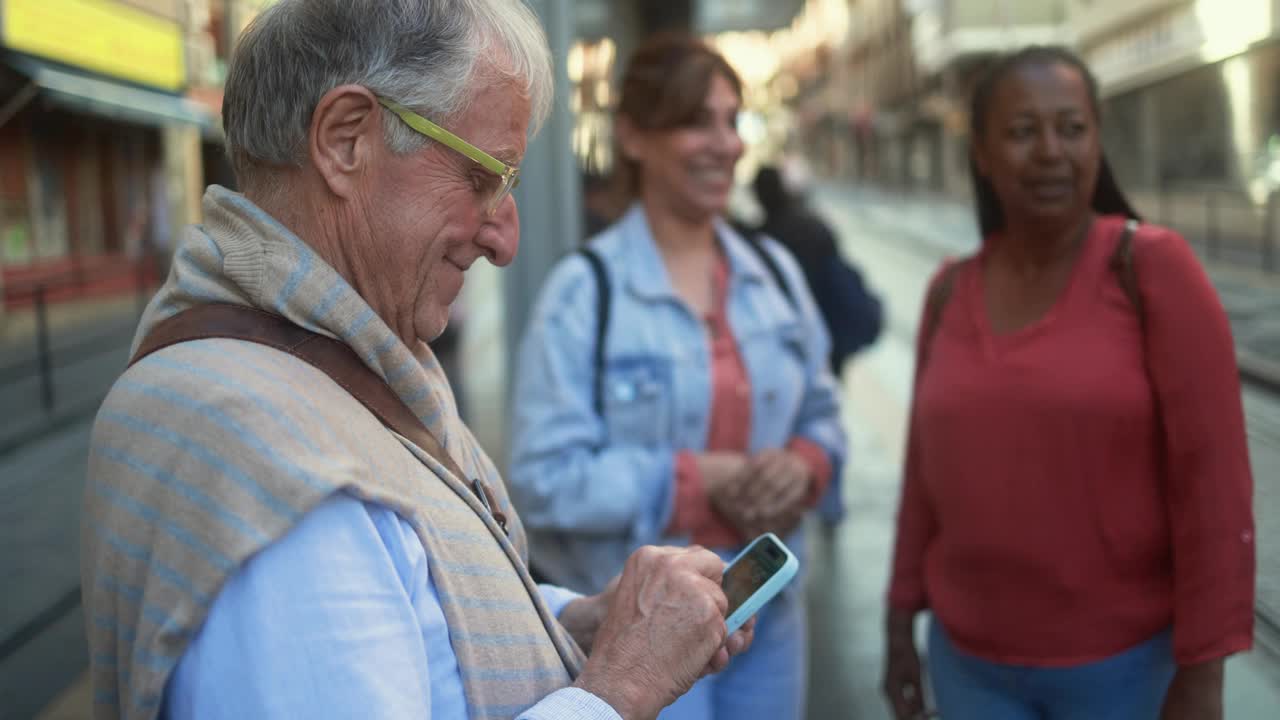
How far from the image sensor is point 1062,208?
6.97 feet

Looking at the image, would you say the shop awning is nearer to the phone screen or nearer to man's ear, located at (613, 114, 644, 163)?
man's ear, located at (613, 114, 644, 163)

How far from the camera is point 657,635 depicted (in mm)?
1298

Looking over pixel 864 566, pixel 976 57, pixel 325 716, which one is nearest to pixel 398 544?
pixel 325 716

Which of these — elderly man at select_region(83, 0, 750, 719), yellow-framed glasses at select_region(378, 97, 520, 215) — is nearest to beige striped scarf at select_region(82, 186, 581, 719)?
elderly man at select_region(83, 0, 750, 719)

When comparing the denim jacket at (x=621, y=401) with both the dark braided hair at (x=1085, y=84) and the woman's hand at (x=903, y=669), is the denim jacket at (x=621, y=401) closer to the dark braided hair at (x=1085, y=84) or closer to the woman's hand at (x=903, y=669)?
the woman's hand at (x=903, y=669)

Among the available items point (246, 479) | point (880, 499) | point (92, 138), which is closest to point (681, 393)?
point (246, 479)

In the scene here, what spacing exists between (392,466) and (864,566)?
4.65 meters

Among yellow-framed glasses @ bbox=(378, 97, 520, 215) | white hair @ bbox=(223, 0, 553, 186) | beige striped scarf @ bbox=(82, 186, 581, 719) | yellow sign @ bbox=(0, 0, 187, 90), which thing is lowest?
beige striped scarf @ bbox=(82, 186, 581, 719)

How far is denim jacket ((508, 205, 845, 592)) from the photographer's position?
2.46m

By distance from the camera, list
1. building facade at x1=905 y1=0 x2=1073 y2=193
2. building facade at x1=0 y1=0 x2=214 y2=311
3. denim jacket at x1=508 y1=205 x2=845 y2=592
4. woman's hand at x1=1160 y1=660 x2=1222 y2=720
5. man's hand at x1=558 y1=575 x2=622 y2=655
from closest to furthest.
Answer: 1. man's hand at x1=558 y1=575 x2=622 y2=655
2. woman's hand at x1=1160 y1=660 x2=1222 y2=720
3. building facade at x1=0 y1=0 x2=214 y2=311
4. denim jacket at x1=508 y1=205 x2=845 y2=592
5. building facade at x1=905 y1=0 x2=1073 y2=193

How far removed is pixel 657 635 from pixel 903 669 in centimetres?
132

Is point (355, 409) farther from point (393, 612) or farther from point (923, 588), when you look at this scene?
point (923, 588)

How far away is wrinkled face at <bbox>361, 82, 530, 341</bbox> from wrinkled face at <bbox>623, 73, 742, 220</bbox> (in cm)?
135

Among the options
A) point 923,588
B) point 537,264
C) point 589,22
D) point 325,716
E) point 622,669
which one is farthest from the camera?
point 589,22
